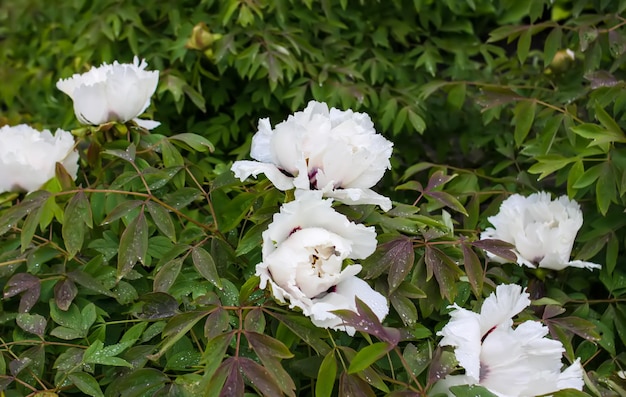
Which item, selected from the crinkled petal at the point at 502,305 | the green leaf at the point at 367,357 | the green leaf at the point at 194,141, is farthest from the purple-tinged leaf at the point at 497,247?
the green leaf at the point at 194,141

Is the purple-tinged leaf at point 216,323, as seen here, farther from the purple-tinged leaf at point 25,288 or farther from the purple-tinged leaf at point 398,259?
the purple-tinged leaf at point 25,288

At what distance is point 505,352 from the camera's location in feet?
2.65

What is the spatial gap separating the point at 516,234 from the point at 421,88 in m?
0.60

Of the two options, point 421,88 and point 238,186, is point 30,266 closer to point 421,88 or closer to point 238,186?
point 238,186

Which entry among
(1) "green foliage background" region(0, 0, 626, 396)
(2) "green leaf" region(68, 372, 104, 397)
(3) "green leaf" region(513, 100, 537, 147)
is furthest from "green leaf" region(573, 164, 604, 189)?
(2) "green leaf" region(68, 372, 104, 397)

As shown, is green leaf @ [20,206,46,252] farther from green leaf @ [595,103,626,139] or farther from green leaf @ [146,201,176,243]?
green leaf @ [595,103,626,139]

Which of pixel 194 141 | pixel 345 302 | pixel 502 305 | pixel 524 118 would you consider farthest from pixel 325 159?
pixel 524 118

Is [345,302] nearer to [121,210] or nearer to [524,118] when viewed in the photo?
[121,210]

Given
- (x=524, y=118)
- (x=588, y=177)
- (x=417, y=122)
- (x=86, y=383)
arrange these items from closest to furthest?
(x=86, y=383)
(x=588, y=177)
(x=524, y=118)
(x=417, y=122)

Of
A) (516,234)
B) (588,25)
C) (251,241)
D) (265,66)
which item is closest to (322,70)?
(265,66)

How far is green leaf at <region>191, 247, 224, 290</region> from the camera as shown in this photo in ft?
2.97

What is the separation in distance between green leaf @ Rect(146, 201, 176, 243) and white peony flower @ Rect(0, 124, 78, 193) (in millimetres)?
224

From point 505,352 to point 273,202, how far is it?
0.35 m

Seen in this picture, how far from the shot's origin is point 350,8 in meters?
1.81
